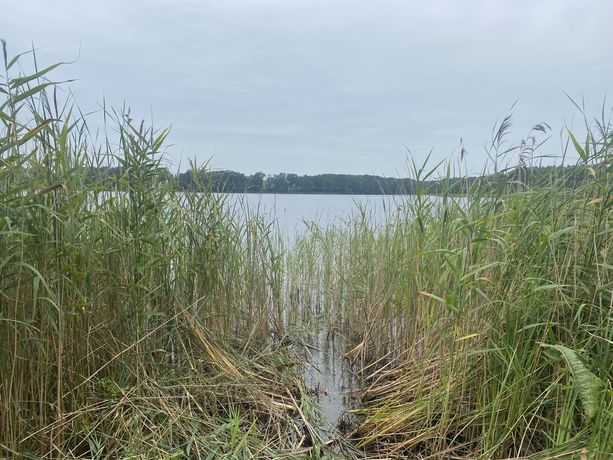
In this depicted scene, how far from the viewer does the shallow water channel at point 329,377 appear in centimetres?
326

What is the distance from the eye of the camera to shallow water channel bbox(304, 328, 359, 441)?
3264 mm

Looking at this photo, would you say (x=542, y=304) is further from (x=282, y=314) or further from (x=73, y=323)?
(x=282, y=314)

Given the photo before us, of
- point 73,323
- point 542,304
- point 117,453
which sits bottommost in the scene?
point 117,453

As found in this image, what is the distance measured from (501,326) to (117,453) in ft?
6.73

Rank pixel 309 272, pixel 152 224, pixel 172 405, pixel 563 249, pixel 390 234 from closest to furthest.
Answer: pixel 563 249, pixel 172 405, pixel 152 224, pixel 390 234, pixel 309 272

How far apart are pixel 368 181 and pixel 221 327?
3.00m

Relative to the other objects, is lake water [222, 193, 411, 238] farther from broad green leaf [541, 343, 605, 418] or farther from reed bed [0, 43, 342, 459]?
broad green leaf [541, 343, 605, 418]

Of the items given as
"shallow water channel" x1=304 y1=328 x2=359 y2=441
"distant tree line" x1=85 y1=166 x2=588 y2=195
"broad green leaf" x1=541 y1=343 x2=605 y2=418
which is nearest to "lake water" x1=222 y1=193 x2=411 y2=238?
"distant tree line" x1=85 y1=166 x2=588 y2=195

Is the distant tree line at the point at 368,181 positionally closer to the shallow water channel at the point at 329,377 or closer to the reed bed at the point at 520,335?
the reed bed at the point at 520,335

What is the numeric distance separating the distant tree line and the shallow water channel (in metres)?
1.62

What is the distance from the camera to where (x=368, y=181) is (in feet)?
19.0

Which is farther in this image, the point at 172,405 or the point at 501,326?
the point at 172,405

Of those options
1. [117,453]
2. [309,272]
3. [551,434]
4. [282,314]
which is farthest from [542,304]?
[309,272]

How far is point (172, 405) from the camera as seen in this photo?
103 inches
